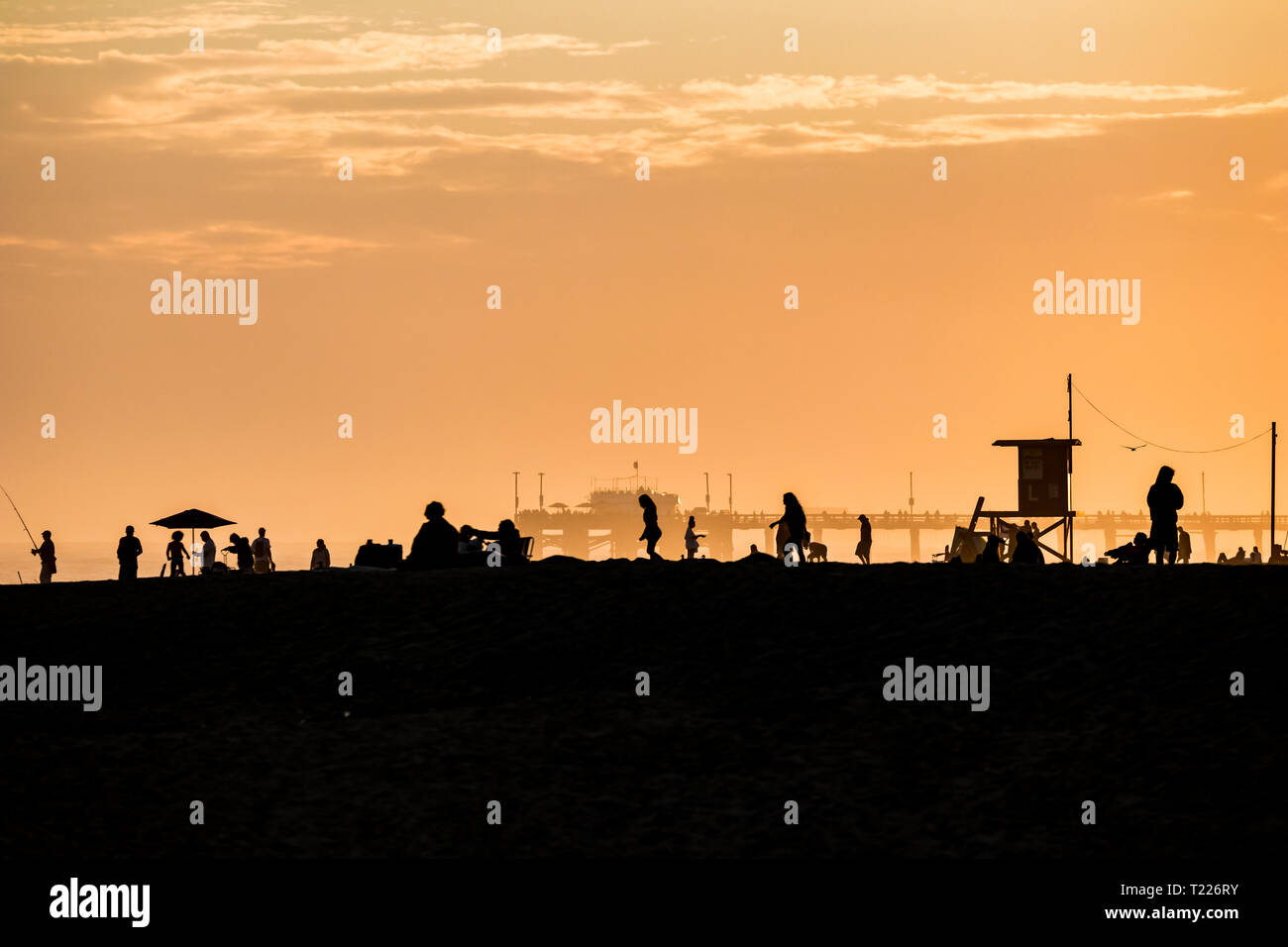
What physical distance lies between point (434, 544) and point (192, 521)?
14105 millimetres

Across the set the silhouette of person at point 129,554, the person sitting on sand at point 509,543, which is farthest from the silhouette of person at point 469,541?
the silhouette of person at point 129,554

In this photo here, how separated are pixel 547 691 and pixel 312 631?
4567 mm

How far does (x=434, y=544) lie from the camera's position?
28812mm

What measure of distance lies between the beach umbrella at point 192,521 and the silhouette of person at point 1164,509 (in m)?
22.5

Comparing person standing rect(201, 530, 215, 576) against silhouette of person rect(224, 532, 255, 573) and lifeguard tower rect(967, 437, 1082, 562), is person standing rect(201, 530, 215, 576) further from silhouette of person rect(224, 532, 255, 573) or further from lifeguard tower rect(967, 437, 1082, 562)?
lifeguard tower rect(967, 437, 1082, 562)

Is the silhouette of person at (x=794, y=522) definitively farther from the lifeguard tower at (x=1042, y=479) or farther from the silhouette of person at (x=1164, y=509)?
the lifeguard tower at (x=1042, y=479)

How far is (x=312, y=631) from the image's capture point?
2467 centimetres

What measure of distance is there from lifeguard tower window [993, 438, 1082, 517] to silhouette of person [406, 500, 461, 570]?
21.2 meters

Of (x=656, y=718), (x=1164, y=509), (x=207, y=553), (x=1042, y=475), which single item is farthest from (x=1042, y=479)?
(x=656, y=718)

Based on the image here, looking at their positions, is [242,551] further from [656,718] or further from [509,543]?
[656,718]

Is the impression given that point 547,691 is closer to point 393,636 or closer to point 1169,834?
point 393,636

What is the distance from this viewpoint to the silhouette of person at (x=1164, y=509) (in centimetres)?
2800

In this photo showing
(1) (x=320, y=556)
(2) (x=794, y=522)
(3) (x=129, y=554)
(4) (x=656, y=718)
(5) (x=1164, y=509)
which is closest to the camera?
(4) (x=656, y=718)
